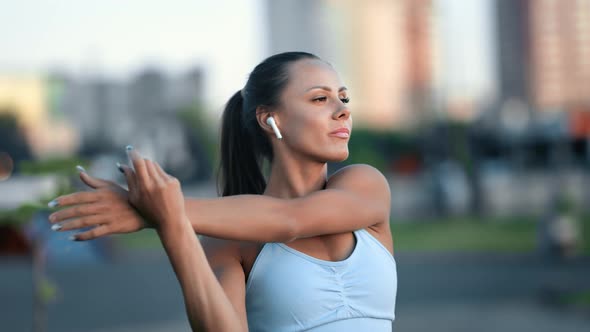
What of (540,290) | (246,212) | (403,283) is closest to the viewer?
(246,212)

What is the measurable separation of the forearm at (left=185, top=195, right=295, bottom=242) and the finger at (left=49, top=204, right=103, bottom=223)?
20cm

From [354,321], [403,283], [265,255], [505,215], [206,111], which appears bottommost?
[206,111]

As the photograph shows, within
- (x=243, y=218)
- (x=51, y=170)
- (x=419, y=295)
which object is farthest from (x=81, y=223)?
(x=419, y=295)

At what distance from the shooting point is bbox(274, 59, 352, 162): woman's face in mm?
2215

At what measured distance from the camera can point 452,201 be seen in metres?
24.3

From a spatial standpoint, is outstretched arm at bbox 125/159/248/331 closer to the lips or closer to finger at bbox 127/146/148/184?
finger at bbox 127/146/148/184

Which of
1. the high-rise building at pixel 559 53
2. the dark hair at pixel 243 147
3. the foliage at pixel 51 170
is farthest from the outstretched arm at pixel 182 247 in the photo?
the high-rise building at pixel 559 53

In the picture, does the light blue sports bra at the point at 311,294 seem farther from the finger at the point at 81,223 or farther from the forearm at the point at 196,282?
the finger at the point at 81,223

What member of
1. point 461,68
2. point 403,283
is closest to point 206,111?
point 461,68

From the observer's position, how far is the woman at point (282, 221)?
6.03 feet

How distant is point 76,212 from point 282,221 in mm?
498

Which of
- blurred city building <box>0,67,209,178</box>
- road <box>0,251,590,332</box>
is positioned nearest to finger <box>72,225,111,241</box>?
road <box>0,251,590,332</box>

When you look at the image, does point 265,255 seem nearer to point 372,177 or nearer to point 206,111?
point 372,177

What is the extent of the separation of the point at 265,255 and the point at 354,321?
0.28 meters
